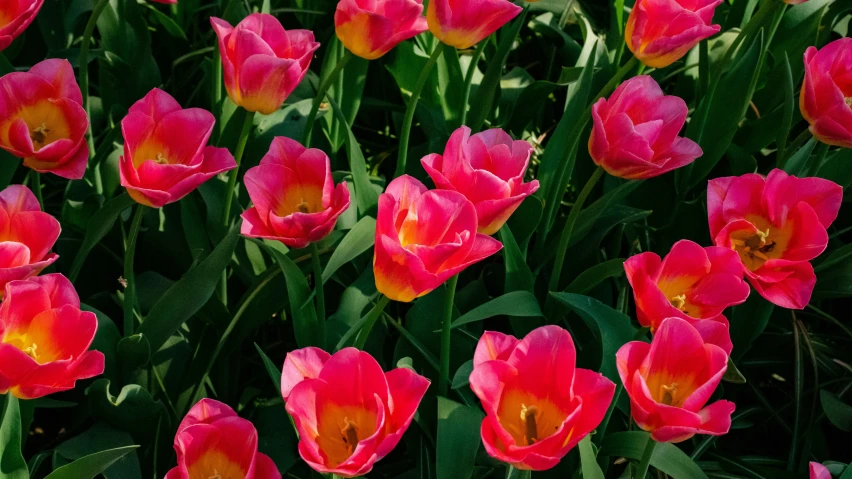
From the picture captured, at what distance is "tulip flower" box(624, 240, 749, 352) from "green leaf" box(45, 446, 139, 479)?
0.53 meters

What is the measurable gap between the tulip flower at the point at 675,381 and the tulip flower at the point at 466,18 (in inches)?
17.0

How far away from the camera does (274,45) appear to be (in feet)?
3.49

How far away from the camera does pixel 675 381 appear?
0.83m

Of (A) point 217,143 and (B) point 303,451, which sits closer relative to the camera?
(B) point 303,451

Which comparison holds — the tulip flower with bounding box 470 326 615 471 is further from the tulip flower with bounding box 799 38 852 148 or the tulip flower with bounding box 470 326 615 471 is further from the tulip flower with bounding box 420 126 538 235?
the tulip flower with bounding box 799 38 852 148

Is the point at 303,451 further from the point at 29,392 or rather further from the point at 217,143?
the point at 217,143

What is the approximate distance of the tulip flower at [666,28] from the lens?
3.45ft

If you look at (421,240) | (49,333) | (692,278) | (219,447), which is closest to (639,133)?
(692,278)

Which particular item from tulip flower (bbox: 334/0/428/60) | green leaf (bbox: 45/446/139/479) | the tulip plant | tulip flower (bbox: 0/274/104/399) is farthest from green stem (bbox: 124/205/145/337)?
tulip flower (bbox: 334/0/428/60)

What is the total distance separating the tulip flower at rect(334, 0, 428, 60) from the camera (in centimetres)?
103

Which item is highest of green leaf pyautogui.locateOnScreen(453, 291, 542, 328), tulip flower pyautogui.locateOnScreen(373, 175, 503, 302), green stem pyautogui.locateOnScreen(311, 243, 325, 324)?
tulip flower pyautogui.locateOnScreen(373, 175, 503, 302)

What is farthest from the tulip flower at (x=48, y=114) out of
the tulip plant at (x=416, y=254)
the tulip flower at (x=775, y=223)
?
the tulip flower at (x=775, y=223)

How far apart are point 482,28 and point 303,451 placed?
1.85ft

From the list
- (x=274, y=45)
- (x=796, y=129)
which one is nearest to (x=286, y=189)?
(x=274, y=45)
